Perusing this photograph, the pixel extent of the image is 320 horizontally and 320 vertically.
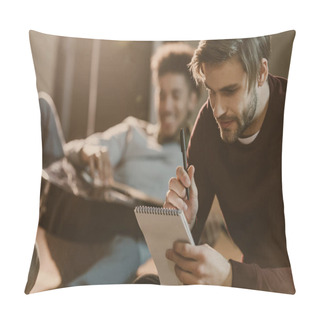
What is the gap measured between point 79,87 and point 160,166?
1.81 ft

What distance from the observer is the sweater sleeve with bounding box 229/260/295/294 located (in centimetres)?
240

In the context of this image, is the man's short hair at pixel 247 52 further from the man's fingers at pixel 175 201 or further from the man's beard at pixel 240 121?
the man's fingers at pixel 175 201

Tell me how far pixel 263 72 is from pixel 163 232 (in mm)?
904

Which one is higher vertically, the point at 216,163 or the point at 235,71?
the point at 235,71

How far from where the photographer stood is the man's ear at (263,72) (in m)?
2.42

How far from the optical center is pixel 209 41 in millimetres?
2459

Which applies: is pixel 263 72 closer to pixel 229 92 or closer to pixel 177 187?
pixel 229 92

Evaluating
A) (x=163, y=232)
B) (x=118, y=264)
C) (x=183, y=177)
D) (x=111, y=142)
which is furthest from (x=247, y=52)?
(x=118, y=264)

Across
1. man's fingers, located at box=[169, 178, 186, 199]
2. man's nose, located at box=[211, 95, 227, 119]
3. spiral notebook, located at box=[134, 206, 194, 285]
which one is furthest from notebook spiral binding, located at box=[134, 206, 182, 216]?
man's nose, located at box=[211, 95, 227, 119]

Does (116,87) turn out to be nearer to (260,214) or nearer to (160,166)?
(160,166)

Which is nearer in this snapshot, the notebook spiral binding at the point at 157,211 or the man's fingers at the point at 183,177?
the notebook spiral binding at the point at 157,211

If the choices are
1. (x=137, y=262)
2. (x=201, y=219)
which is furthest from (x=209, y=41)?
(x=137, y=262)

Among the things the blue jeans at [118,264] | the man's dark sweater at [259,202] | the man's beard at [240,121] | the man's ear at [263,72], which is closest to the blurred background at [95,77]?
the man's ear at [263,72]

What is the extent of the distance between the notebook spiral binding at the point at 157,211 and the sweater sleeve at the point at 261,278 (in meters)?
0.37
